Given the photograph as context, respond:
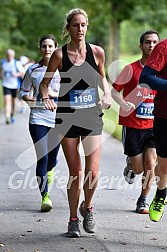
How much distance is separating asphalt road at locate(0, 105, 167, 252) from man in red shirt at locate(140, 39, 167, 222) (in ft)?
1.40

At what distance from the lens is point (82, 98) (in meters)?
7.11

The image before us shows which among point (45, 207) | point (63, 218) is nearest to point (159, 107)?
point (63, 218)

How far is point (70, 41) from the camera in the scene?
23.6 ft

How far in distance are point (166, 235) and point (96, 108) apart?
57.7 inches

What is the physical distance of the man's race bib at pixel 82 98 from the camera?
23.3 feet

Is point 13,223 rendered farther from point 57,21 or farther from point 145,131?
point 57,21

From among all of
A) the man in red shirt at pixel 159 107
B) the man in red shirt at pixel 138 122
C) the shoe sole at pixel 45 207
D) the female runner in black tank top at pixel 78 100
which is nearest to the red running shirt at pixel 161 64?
the man in red shirt at pixel 159 107

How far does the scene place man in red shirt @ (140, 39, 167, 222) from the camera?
21.5 ft

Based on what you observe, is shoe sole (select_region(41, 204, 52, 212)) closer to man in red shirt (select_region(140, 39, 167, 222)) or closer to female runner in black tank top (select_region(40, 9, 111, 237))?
female runner in black tank top (select_region(40, 9, 111, 237))

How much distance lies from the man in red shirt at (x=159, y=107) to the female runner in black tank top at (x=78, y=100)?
0.55 m

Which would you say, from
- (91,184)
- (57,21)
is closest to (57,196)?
(91,184)

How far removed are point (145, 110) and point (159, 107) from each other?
179 centimetres

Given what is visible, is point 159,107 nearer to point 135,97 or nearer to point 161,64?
point 161,64

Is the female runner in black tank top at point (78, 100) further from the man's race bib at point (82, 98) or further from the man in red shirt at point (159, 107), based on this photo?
the man in red shirt at point (159, 107)
